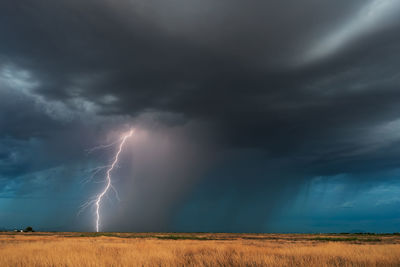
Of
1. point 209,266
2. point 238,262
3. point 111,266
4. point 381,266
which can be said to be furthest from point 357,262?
point 111,266

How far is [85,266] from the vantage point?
1077 centimetres

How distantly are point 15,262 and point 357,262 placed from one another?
15.3 metres

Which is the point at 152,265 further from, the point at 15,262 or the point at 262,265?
the point at 15,262

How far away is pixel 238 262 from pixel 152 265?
3.93 meters

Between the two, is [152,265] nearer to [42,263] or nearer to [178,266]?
[178,266]

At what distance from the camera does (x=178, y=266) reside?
11.0m

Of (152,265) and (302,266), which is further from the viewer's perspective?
(152,265)

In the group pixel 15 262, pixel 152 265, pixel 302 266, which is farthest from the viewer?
pixel 15 262

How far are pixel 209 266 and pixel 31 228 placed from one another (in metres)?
107

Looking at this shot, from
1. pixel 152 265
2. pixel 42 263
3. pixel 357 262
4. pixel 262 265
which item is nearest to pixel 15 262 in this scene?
pixel 42 263

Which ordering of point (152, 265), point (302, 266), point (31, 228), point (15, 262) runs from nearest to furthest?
point (302, 266)
point (152, 265)
point (15, 262)
point (31, 228)

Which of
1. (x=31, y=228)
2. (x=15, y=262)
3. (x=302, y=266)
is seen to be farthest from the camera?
(x=31, y=228)

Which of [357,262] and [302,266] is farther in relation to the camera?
[357,262]

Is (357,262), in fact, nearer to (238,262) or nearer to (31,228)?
(238,262)
